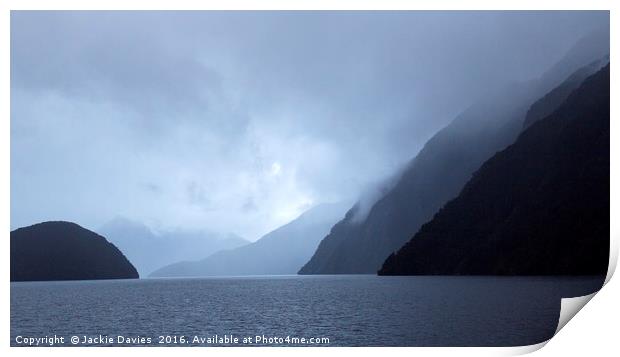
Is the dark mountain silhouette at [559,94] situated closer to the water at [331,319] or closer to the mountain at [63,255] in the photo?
the water at [331,319]

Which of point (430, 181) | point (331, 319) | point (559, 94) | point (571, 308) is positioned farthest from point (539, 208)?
point (571, 308)

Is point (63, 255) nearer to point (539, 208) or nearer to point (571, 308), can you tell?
point (539, 208)

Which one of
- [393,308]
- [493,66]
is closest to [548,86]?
[493,66]

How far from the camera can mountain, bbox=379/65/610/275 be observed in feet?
176

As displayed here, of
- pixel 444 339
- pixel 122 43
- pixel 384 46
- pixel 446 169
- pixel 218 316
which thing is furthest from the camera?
pixel 446 169

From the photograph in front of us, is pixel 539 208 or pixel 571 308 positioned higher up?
pixel 539 208

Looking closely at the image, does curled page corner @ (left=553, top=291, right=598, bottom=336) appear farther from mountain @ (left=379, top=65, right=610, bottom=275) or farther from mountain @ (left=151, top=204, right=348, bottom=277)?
mountain @ (left=151, top=204, right=348, bottom=277)

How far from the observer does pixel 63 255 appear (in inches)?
3794

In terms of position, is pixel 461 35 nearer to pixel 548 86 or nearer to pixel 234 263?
pixel 548 86

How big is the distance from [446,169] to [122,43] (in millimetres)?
78586

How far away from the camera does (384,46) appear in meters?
26.5

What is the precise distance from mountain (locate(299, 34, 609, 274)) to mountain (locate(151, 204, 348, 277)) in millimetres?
4297
